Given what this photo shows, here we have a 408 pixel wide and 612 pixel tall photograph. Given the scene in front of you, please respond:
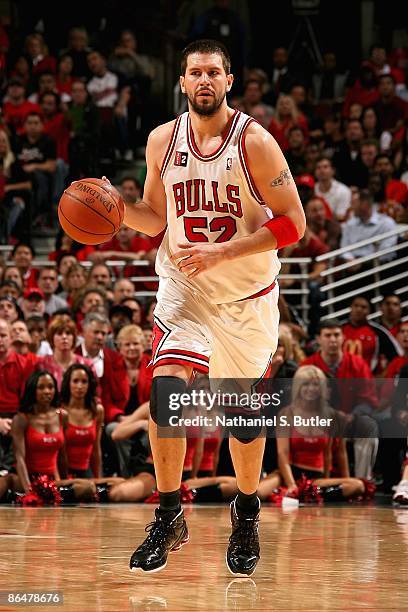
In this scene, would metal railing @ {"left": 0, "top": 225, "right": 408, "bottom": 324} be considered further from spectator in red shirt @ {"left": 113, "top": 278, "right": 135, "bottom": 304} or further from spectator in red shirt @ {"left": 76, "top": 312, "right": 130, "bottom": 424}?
spectator in red shirt @ {"left": 76, "top": 312, "right": 130, "bottom": 424}

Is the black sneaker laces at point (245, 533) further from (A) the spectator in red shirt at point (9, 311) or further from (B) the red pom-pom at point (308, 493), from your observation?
(A) the spectator in red shirt at point (9, 311)

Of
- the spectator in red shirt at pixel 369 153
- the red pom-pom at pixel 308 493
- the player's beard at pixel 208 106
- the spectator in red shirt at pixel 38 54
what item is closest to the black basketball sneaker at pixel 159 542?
the player's beard at pixel 208 106

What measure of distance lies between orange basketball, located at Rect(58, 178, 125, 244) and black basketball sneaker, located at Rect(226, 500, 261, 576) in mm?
1427

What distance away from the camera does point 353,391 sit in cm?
1012

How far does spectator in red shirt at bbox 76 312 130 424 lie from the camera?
32.7 ft

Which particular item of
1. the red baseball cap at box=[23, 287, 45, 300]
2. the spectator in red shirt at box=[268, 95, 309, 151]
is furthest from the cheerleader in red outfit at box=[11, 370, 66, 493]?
the spectator in red shirt at box=[268, 95, 309, 151]

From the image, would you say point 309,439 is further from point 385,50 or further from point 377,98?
point 385,50

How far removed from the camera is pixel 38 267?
12.6 metres

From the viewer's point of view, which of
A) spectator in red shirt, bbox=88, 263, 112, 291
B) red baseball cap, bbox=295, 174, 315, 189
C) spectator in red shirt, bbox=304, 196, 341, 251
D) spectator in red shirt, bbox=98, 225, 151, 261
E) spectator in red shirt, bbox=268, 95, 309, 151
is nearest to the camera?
spectator in red shirt, bbox=88, 263, 112, 291

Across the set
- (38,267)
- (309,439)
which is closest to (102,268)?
(38,267)

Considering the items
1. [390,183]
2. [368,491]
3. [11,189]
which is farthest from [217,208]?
[11,189]

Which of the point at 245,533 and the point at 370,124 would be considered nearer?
the point at 245,533

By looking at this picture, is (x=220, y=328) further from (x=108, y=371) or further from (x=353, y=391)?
(x=353, y=391)

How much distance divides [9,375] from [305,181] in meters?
5.20
